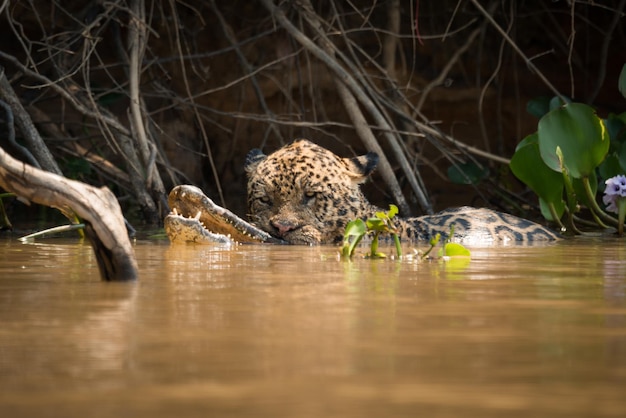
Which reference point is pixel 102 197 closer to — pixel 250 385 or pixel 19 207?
pixel 250 385

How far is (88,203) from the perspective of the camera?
327 cm

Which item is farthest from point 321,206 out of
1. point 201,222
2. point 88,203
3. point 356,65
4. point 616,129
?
point 356,65

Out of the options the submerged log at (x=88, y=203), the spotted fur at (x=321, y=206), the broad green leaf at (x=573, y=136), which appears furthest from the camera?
the broad green leaf at (x=573, y=136)

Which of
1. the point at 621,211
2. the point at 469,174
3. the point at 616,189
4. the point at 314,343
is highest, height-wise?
the point at 469,174

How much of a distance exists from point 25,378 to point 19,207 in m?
7.77

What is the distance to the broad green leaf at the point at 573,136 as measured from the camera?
6254mm

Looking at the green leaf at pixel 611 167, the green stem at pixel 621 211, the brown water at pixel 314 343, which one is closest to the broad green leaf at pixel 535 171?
the green stem at pixel 621 211

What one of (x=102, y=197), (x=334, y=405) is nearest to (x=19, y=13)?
(x=102, y=197)

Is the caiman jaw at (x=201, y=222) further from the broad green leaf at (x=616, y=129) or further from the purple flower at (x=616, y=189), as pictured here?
the broad green leaf at (x=616, y=129)

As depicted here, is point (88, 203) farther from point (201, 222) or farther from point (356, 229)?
point (201, 222)

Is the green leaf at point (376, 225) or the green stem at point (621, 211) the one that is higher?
the green stem at point (621, 211)

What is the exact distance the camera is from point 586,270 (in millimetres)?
4020

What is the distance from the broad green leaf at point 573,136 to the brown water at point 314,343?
246cm

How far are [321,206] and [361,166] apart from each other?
38cm
